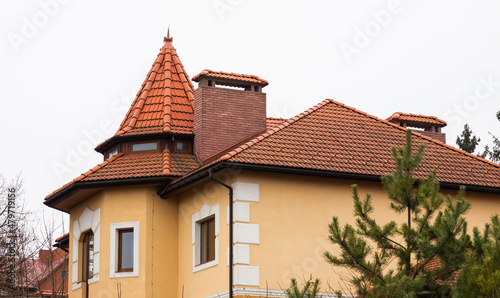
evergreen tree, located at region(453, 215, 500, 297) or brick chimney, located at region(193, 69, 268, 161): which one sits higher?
brick chimney, located at region(193, 69, 268, 161)

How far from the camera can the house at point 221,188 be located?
65.1ft

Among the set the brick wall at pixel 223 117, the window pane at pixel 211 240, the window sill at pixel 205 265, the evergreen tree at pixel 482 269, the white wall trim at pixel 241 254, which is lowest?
the evergreen tree at pixel 482 269

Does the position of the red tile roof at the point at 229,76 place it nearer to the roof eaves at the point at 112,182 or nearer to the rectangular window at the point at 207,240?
the roof eaves at the point at 112,182

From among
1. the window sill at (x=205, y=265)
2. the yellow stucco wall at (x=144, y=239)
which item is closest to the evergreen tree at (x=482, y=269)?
the window sill at (x=205, y=265)

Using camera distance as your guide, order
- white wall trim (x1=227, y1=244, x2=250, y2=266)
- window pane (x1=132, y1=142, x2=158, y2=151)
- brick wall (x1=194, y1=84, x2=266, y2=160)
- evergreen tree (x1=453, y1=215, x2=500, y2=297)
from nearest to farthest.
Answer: evergreen tree (x1=453, y1=215, x2=500, y2=297) < white wall trim (x1=227, y1=244, x2=250, y2=266) < brick wall (x1=194, y1=84, x2=266, y2=160) < window pane (x1=132, y1=142, x2=158, y2=151)

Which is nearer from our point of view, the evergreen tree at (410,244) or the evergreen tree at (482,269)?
the evergreen tree at (482,269)

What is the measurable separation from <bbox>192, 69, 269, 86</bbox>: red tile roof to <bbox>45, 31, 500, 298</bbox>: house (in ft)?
0.11

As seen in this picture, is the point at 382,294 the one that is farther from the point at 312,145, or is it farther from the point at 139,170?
the point at 139,170

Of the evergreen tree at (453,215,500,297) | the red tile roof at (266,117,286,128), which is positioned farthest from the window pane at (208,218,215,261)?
the evergreen tree at (453,215,500,297)

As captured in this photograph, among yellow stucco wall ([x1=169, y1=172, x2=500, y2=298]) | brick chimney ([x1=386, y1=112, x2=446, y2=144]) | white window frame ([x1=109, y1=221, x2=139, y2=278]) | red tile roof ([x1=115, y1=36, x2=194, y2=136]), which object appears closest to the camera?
yellow stucco wall ([x1=169, y1=172, x2=500, y2=298])

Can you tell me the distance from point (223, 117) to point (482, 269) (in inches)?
448

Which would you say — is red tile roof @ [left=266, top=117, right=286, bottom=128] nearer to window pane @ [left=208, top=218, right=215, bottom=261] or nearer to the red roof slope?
the red roof slope

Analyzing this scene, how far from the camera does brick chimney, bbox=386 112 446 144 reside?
1039 inches

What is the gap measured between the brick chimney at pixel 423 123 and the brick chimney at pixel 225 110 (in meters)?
4.71
